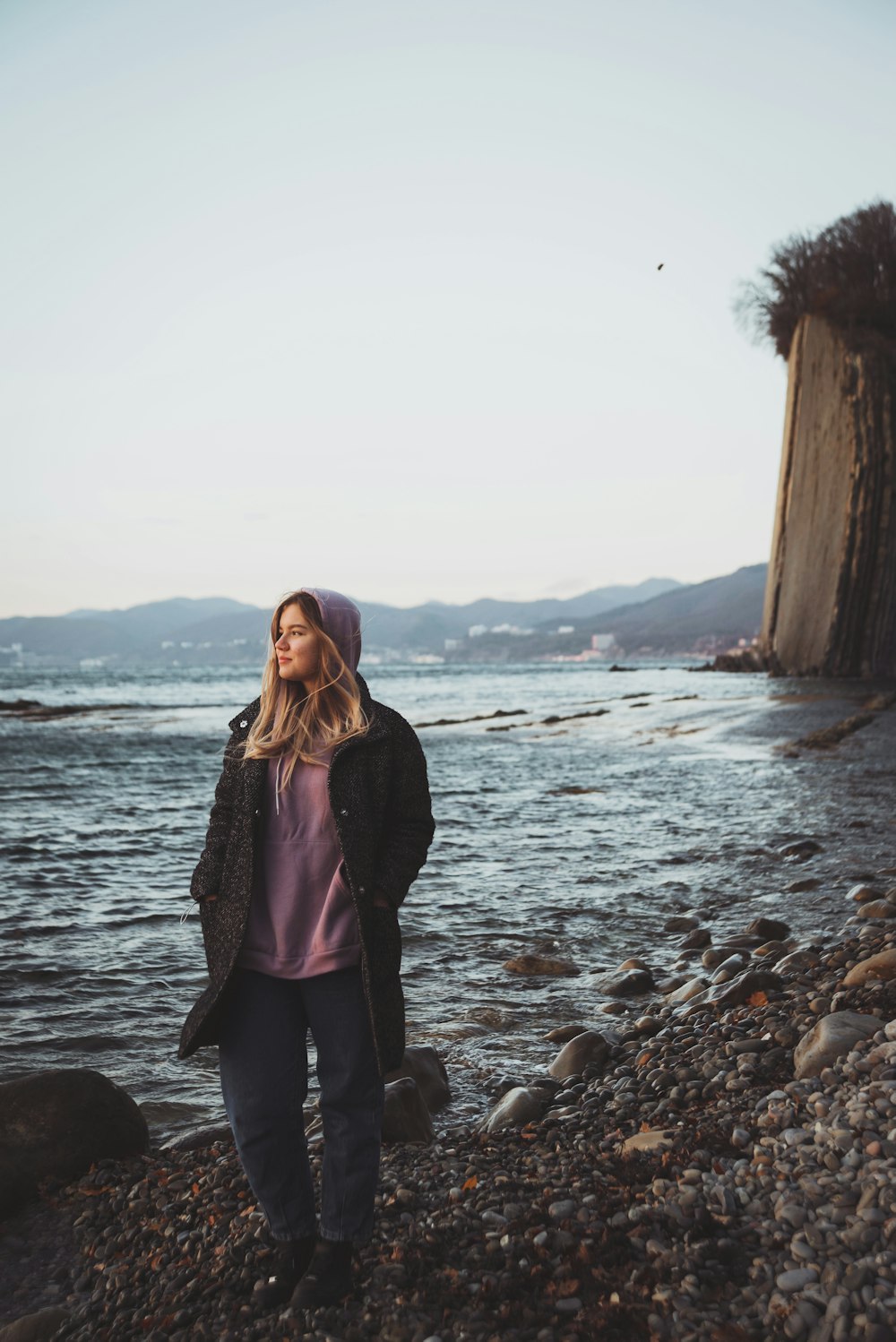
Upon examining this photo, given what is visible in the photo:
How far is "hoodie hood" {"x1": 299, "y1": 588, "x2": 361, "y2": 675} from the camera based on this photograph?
2844 mm

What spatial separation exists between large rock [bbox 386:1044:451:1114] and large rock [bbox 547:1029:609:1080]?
51 centimetres

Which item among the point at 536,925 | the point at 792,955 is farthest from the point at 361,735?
the point at 536,925

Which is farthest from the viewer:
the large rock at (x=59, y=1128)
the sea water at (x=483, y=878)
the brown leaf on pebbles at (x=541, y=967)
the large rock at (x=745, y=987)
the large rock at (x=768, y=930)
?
the large rock at (x=768, y=930)

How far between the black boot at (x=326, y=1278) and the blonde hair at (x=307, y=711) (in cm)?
127

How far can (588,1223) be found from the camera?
2.62 meters

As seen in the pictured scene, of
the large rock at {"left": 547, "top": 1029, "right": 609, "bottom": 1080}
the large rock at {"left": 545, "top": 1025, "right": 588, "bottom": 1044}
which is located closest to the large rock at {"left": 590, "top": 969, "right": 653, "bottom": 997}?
the large rock at {"left": 545, "top": 1025, "right": 588, "bottom": 1044}

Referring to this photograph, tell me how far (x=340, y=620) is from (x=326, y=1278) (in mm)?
1818

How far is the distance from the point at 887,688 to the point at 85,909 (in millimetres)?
27652

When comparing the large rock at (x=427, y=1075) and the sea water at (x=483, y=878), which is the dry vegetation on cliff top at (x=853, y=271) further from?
the large rock at (x=427, y=1075)

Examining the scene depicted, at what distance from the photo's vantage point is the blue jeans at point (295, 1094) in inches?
104

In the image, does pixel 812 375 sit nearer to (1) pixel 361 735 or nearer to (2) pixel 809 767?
(2) pixel 809 767

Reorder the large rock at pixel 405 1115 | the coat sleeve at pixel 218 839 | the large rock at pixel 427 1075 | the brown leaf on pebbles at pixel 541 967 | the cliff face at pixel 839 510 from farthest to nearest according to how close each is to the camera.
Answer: the cliff face at pixel 839 510 < the brown leaf on pebbles at pixel 541 967 < the large rock at pixel 427 1075 < the large rock at pixel 405 1115 < the coat sleeve at pixel 218 839

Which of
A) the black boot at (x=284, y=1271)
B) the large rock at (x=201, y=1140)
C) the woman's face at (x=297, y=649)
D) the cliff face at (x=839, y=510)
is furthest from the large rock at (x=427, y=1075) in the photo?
the cliff face at (x=839, y=510)

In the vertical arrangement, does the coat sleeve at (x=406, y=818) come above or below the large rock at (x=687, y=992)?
above
